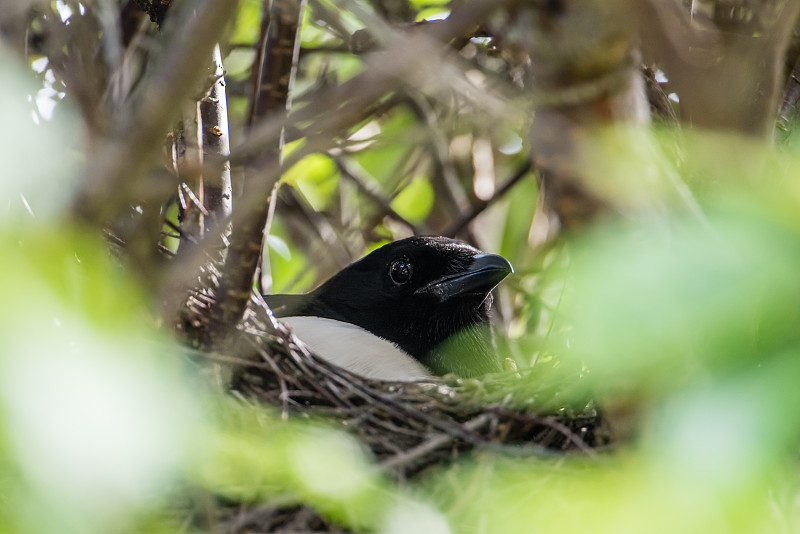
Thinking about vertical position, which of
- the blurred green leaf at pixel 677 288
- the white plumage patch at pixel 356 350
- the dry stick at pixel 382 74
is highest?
the dry stick at pixel 382 74

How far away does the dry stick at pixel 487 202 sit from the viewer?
11.7 ft

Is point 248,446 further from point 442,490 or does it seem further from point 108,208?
point 442,490

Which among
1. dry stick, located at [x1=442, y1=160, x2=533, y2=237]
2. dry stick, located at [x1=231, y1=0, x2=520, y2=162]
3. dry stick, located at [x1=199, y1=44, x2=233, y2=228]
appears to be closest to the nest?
dry stick, located at [x1=199, y1=44, x2=233, y2=228]

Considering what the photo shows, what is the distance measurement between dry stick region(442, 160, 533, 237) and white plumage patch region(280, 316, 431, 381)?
2.21 feet

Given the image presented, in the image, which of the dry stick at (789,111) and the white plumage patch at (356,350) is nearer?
the dry stick at (789,111)

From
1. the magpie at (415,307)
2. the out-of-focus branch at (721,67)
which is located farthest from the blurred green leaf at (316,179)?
the out-of-focus branch at (721,67)

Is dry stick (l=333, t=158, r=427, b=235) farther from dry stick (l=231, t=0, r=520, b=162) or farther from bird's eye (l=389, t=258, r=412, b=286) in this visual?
dry stick (l=231, t=0, r=520, b=162)

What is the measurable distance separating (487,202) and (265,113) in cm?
186

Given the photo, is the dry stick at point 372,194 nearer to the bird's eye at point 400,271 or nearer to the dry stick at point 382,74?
the bird's eye at point 400,271

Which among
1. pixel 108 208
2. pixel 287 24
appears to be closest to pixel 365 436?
pixel 287 24

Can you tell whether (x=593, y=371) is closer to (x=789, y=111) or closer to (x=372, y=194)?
(x=789, y=111)

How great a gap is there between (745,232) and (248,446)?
835 millimetres

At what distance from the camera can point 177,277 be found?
149 cm

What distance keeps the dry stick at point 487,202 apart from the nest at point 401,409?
1349 millimetres
